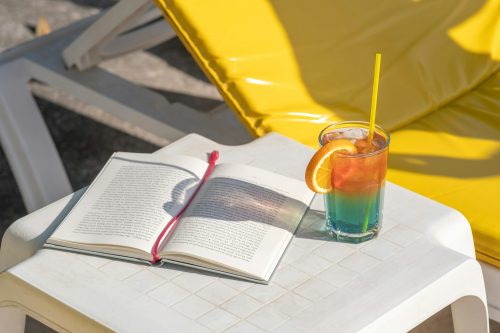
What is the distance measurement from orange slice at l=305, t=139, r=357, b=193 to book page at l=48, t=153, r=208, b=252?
24cm

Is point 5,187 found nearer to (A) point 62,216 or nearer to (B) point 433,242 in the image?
(A) point 62,216

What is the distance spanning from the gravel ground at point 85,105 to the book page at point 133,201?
102 centimetres

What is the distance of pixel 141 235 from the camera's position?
1.46 m

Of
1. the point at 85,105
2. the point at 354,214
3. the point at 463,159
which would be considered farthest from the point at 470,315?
the point at 85,105

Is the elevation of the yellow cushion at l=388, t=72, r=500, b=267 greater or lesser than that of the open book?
lesser

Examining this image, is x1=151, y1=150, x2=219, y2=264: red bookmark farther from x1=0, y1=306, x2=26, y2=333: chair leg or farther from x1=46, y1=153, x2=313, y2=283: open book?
x1=0, y1=306, x2=26, y2=333: chair leg

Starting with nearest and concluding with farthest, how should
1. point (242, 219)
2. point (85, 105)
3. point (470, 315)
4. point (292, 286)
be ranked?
1. point (292, 286)
2. point (242, 219)
3. point (470, 315)
4. point (85, 105)

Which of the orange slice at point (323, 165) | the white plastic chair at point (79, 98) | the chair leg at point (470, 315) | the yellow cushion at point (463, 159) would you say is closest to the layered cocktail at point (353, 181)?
the orange slice at point (323, 165)

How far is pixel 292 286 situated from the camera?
4.54 ft

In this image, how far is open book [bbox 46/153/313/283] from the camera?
1.42 m

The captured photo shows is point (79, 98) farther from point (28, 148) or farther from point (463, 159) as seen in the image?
point (463, 159)

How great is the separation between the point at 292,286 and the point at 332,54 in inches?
34.6

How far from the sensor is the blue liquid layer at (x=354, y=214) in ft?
4.75

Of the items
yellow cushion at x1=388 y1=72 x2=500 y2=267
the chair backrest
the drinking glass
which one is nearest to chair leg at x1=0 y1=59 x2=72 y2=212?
the chair backrest
